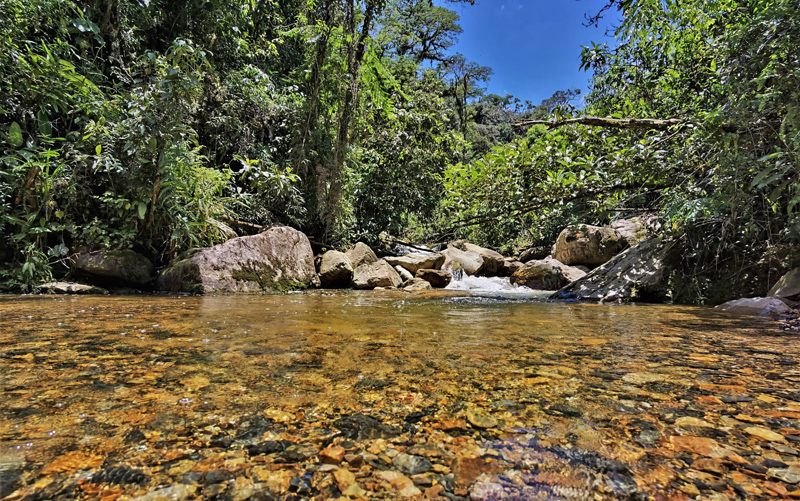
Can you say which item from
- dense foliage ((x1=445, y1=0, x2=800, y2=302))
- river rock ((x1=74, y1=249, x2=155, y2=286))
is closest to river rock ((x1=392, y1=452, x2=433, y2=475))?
dense foliage ((x1=445, y1=0, x2=800, y2=302))

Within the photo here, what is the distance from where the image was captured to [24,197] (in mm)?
4734

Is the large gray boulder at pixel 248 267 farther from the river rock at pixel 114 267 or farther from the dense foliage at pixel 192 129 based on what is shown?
the dense foliage at pixel 192 129

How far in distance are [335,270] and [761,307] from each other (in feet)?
21.1

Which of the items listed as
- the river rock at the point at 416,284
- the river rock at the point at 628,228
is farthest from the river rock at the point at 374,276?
the river rock at the point at 628,228

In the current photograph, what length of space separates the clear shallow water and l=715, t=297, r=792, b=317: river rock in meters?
1.61

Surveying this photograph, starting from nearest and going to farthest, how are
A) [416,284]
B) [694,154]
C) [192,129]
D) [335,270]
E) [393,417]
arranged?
[393,417] → [694,154] → [192,129] → [335,270] → [416,284]

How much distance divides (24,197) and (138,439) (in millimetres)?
5699

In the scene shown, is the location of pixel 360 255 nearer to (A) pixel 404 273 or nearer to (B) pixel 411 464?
(A) pixel 404 273

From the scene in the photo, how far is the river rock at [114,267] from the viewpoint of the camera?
206 inches

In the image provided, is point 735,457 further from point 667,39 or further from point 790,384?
point 667,39

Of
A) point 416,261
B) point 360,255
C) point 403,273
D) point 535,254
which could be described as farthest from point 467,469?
point 535,254

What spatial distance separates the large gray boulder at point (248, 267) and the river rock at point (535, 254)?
10161 mm

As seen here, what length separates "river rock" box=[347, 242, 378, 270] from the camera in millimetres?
8898

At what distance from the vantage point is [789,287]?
3.77 metres
